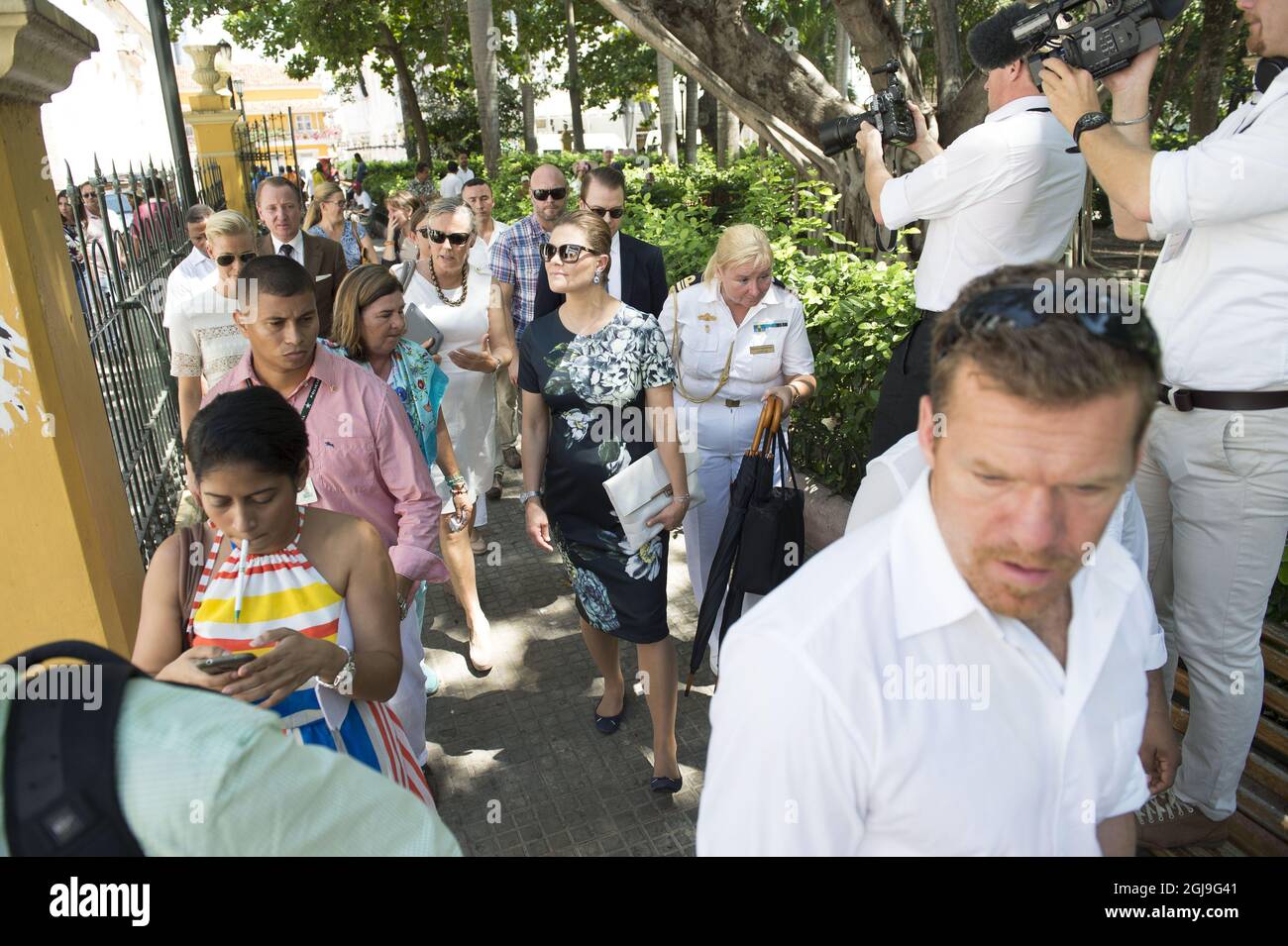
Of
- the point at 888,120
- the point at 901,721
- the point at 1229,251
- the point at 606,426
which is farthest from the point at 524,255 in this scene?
→ the point at 901,721

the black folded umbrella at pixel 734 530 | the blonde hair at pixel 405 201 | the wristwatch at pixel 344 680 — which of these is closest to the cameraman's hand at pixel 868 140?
the black folded umbrella at pixel 734 530

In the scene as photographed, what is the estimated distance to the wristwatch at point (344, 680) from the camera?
210 centimetres

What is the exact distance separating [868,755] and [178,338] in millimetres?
4118

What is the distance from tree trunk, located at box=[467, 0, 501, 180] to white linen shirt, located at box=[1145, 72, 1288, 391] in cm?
1589

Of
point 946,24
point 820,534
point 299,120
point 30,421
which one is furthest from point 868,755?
point 299,120

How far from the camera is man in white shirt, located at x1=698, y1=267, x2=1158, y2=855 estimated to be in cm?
121

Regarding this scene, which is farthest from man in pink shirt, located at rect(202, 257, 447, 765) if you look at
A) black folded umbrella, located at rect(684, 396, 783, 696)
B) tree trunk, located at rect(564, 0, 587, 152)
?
tree trunk, located at rect(564, 0, 587, 152)

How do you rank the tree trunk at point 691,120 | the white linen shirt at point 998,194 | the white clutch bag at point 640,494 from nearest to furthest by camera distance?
1. the white linen shirt at point 998,194
2. the white clutch bag at point 640,494
3. the tree trunk at point 691,120

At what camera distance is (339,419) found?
10.1 ft

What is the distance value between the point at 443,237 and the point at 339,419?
2300mm

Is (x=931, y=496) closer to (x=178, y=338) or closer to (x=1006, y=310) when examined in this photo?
(x=1006, y=310)

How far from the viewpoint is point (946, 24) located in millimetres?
7453

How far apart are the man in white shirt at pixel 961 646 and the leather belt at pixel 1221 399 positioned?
4.79ft

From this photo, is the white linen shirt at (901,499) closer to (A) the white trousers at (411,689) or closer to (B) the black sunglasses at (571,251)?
(B) the black sunglasses at (571,251)
